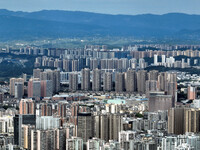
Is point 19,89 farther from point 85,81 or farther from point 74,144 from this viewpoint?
point 74,144

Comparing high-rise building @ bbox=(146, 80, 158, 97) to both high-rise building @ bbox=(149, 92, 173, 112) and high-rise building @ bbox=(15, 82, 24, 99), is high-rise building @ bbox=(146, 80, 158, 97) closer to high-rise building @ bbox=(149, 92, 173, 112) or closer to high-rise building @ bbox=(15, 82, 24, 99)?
high-rise building @ bbox=(149, 92, 173, 112)

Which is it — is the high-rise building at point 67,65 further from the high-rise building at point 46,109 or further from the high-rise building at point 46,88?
the high-rise building at point 46,109

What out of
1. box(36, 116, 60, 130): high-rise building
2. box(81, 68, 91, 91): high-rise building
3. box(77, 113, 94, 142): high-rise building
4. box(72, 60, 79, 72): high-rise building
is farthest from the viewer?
box(72, 60, 79, 72): high-rise building

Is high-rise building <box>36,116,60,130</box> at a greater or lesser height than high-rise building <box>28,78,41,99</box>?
greater

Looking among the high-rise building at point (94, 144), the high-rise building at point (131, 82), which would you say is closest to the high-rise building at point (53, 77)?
the high-rise building at point (131, 82)

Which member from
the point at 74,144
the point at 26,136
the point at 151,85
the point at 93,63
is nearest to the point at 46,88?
the point at 151,85

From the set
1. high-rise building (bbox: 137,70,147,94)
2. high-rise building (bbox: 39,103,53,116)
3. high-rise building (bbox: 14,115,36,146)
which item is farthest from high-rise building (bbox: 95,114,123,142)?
high-rise building (bbox: 137,70,147,94)
